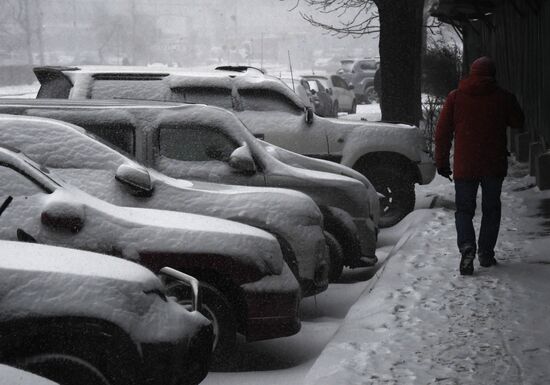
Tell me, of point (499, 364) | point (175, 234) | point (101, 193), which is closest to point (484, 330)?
point (499, 364)

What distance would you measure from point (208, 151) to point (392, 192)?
4.57m

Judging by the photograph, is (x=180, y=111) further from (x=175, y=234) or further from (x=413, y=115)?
(x=413, y=115)

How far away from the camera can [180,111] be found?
907 centimetres

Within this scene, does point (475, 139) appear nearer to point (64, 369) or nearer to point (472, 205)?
point (472, 205)

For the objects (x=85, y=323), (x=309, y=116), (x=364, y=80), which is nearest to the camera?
(x=85, y=323)

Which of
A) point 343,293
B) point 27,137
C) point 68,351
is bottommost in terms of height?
point 343,293

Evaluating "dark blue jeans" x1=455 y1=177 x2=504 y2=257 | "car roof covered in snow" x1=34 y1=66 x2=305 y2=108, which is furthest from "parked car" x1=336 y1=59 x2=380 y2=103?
"dark blue jeans" x1=455 y1=177 x2=504 y2=257

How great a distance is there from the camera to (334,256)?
9633mm

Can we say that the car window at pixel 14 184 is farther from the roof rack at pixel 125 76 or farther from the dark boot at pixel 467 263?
the roof rack at pixel 125 76

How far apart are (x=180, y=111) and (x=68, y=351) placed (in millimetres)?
4690

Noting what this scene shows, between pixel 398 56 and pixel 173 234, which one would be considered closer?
pixel 173 234

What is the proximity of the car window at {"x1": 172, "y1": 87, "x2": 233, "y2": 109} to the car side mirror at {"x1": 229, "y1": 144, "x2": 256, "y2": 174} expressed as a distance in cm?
339

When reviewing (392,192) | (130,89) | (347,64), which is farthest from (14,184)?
(347,64)

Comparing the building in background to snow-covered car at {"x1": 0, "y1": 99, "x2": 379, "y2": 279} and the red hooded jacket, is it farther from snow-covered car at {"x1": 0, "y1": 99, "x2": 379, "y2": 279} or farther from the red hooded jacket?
the red hooded jacket
